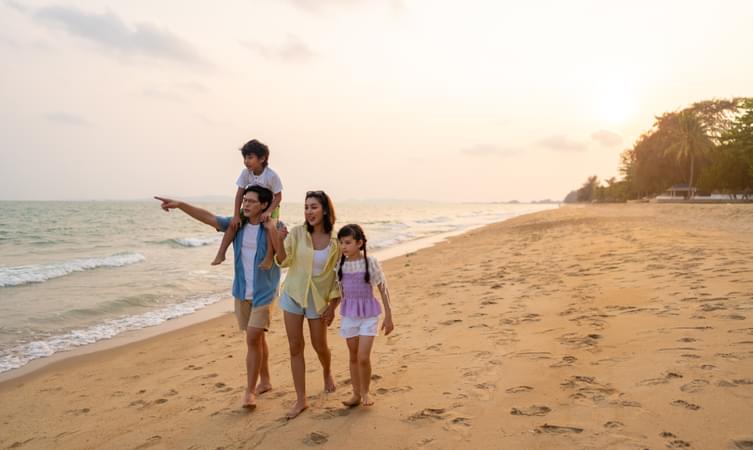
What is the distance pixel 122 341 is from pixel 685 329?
794 centimetres

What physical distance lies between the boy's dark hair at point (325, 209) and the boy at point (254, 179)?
0.41 meters

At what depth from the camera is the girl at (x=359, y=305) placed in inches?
144

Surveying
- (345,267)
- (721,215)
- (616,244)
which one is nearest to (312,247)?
(345,267)

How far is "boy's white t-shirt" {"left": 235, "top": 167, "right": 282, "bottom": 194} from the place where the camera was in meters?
4.14

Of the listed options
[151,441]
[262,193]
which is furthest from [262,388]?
[262,193]

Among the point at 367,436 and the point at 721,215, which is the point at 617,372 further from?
the point at 721,215

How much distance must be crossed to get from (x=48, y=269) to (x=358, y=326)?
49.9ft

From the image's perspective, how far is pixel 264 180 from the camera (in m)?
4.13

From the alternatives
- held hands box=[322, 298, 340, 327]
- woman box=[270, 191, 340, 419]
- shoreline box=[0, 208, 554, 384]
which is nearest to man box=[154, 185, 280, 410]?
woman box=[270, 191, 340, 419]

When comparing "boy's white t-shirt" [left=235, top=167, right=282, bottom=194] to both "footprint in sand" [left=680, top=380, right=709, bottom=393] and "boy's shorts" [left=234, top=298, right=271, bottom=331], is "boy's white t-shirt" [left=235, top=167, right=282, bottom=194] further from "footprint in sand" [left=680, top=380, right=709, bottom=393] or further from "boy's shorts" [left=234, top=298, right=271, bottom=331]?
"footprint in sand" [left=680, top=380, right=709, bottom=393]

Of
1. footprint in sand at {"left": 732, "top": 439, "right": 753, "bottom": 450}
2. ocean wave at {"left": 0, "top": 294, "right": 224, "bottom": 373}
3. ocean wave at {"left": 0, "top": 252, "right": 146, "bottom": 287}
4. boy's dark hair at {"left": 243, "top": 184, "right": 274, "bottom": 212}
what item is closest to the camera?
footprint in sand at {"left": 732, "top": 439, "right": 753, "bottom": 450}

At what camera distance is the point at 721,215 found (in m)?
23.0

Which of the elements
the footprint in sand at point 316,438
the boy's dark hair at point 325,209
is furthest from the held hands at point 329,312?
the footprint in sand at point 316,438

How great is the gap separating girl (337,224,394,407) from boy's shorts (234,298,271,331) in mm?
745
